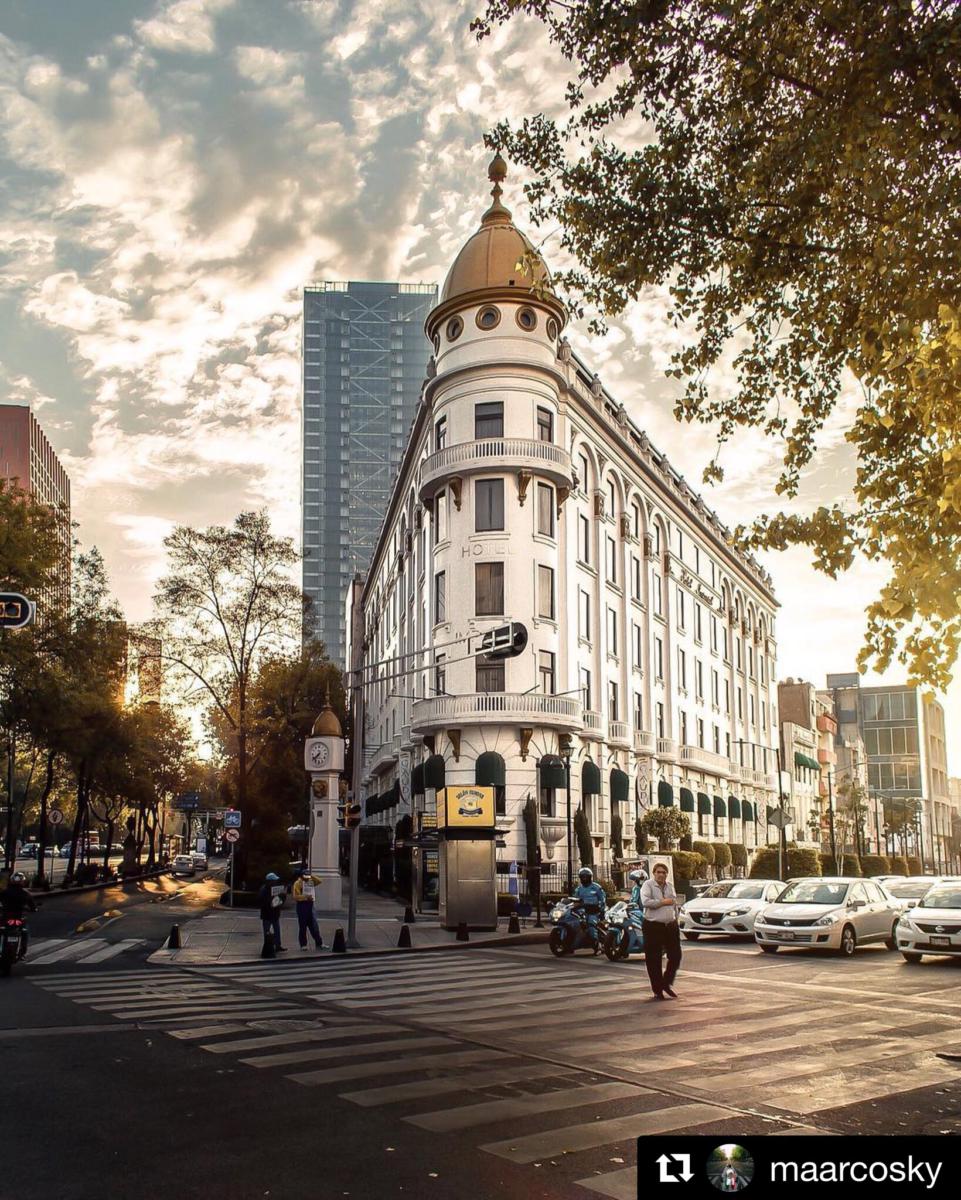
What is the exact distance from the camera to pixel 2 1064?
10344mm

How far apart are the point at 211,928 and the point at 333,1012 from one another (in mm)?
16977

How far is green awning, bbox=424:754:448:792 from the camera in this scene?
41281 millimetres

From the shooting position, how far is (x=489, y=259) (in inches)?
1687

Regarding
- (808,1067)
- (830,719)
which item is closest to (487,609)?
(808,1067)

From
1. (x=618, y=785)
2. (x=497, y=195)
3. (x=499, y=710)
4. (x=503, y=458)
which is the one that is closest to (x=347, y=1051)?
(x=499, y=710)

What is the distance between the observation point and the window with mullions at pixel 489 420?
1673 inches

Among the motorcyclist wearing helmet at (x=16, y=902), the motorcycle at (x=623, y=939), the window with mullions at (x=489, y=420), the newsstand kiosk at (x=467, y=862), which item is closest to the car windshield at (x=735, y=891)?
the newsstand kiosk at (x=467, y=862)

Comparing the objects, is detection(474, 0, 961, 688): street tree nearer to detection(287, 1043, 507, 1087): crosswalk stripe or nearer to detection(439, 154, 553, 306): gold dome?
detection(287, 1043, 507, 1087): crosswalk stripe

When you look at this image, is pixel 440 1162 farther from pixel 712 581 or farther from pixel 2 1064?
pixel 712 581

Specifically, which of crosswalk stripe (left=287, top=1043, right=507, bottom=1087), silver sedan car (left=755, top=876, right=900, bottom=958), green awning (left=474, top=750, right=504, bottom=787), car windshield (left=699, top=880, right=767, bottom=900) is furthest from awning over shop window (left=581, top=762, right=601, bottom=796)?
crosswalk stripe (left=287, top=1043, right=507, bottom=1087)

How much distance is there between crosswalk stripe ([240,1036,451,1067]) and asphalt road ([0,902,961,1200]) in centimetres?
5

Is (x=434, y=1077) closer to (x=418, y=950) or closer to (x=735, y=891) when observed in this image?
(x=418, y=950)

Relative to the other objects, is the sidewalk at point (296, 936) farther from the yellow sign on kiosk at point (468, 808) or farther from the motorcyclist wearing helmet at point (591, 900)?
the motorcyclist wearing helmet at point (591, 900)

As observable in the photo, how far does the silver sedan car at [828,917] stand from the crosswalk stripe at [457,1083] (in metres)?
15.0
